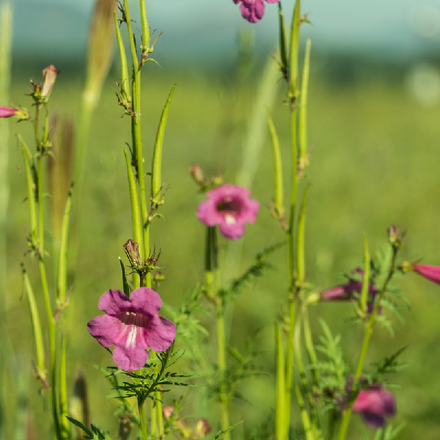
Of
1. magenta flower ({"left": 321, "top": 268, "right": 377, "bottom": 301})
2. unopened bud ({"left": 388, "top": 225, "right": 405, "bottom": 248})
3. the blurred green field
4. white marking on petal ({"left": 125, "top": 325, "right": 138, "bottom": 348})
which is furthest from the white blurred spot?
white marking on petal ({"left": 125, "top": 325, "right": 138, "bottom": 348})

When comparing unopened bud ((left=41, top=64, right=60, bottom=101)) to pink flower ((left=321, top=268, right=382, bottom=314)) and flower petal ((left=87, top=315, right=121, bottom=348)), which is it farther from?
pink flower ((left=321, top=268, right=382, bottom=314))

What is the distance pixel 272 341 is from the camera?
2350mm

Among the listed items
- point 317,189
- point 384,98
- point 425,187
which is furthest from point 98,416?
point 384,98

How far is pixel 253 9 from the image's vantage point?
677mm

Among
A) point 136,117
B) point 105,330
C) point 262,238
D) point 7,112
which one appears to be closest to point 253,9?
point 136,117

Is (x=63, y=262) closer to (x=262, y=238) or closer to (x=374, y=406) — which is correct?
(x=374, y=406)

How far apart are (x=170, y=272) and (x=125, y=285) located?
241 centimetres

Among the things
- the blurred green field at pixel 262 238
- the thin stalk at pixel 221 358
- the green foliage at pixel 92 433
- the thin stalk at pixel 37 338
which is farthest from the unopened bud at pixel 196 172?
the green foliage at pixel 92 433

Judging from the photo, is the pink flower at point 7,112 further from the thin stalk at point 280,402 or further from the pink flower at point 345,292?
the pink flower at point 345,292

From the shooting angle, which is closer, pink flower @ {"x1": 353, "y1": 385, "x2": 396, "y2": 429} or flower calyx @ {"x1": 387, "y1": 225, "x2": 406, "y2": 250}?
flower calyx @ {"x1": 387, "y1": 225, "x2": 406, "y2": 250}

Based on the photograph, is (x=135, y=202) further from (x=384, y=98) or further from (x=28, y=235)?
(x=384, y=98)

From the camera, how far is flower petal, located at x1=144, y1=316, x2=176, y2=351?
55 centimetres

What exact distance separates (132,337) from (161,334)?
0.04 meters

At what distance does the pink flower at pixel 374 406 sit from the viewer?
3.35 ft
